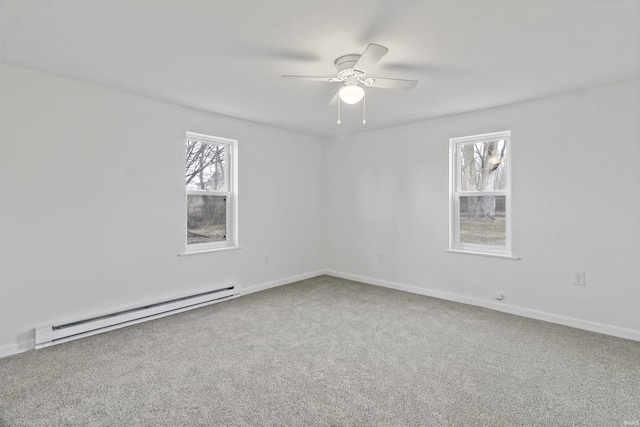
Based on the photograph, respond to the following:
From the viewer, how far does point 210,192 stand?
13.4ft

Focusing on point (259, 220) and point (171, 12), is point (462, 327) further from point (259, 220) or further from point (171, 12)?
point (171, 12)

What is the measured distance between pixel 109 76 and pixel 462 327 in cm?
402

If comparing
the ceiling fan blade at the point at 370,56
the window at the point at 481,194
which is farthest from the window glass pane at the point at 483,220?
the ceiling fan blade at the point at 370,56

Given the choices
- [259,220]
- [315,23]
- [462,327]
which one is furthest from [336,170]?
[315,23]

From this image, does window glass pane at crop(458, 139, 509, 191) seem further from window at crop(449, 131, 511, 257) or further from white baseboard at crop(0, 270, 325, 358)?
white baseboard at crop(0, 270, 325, 358)

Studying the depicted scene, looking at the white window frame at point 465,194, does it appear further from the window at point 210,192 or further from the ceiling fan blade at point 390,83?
the window at point 210,192

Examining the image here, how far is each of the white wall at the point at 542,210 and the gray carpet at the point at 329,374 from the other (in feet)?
1.16

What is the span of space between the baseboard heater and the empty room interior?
0.07 feet

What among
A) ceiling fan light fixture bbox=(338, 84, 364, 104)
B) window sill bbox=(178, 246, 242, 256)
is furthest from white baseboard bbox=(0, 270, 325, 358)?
ceiling fan light fixture bbox=(338, 84, 364, 104)

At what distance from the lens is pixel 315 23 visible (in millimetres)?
1988

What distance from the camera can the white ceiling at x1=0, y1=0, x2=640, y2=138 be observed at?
6.08 feet

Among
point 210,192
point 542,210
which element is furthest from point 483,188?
point 210,192

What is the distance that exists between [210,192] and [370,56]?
2744 millimetres

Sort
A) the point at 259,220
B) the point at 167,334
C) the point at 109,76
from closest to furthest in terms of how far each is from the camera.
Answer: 1. the point at 109,76
2. the point at 167,334
3. the point at 259,220
